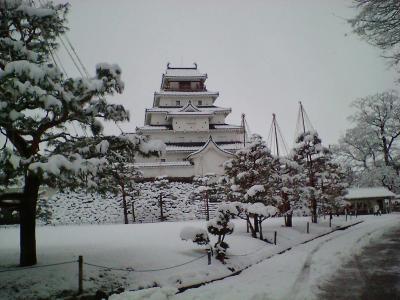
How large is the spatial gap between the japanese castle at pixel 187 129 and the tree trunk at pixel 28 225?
28.7m

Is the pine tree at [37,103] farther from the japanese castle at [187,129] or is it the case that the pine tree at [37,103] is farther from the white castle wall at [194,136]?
the white castle wall at [194,136]

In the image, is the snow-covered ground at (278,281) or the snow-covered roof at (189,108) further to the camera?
the snow-covered roof at (189,108)

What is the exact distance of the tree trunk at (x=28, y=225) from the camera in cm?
952

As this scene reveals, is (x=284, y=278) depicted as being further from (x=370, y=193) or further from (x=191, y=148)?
(x=370, y=193)

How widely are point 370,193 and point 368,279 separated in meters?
40.7

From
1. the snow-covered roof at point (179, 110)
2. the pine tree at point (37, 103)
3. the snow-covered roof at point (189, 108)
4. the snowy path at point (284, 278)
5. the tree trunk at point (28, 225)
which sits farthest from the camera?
the snow-covered roof at point (189, 108)

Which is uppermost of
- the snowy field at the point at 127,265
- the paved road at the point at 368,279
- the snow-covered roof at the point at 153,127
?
the snow-covered roof at the point at 153,127

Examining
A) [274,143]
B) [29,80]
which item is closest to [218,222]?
[29,80]

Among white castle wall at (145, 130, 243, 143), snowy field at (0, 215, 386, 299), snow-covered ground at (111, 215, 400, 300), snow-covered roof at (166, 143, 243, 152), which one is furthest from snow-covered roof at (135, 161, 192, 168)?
snow-covered ground at (111, 215, 400, 300)

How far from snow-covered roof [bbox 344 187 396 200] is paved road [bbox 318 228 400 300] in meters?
34.2

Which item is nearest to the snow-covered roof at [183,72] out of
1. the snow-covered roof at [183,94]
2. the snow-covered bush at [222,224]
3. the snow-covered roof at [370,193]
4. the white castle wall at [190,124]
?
the snow-covered roof at [183,94]

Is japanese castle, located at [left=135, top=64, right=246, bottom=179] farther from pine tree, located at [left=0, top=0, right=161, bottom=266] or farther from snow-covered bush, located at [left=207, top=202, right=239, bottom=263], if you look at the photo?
pine tree, located at [left=0, top=0, right=161, bottom=266]

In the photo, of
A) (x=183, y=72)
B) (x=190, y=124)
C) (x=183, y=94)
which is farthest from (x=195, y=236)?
(x=183, y=72)

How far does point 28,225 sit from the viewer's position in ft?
31.2
